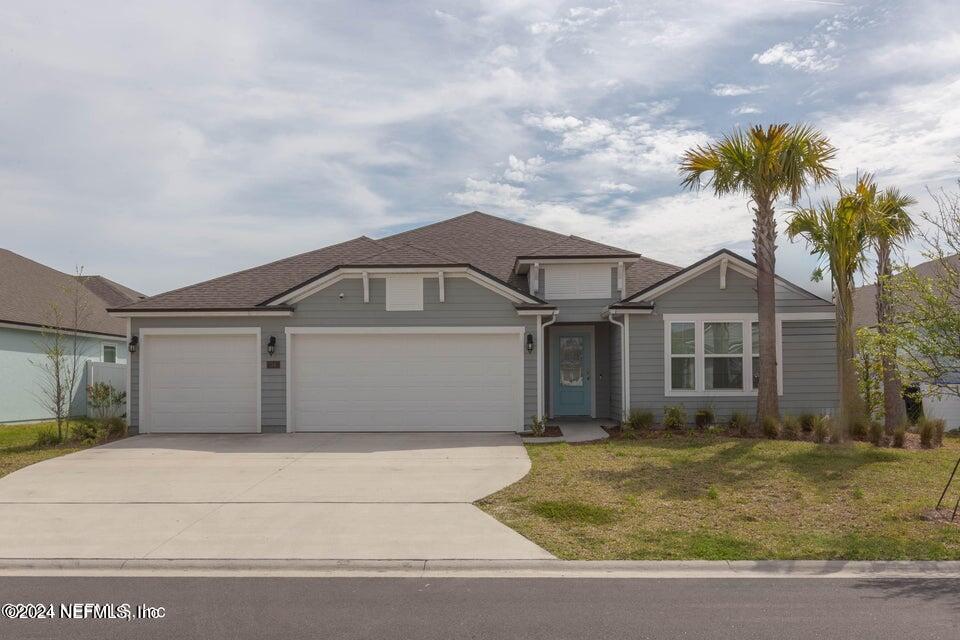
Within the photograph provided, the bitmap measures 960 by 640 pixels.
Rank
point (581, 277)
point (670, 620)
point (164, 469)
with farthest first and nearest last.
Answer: point (581, 277), point (164, 469), point (670, 620)

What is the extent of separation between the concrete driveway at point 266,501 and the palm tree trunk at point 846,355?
5.92 meters

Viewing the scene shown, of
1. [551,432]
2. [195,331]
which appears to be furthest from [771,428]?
[195,331]

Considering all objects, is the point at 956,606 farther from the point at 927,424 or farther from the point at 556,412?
the point at 556,412

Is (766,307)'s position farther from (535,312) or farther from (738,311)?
(535,312)

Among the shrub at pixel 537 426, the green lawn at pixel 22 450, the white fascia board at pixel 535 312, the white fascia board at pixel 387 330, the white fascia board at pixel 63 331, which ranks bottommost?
the green lawn at pixel 22 450

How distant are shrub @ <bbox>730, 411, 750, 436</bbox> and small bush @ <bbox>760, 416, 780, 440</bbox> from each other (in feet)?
1.34

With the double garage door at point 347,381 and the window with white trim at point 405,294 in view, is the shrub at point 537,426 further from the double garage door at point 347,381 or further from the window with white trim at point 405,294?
the window with white trim at point 405,294

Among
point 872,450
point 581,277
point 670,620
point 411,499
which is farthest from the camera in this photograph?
point 581,277

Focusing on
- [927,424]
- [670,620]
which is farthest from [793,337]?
[670,620]

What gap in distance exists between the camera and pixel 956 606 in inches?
225

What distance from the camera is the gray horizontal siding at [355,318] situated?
1552cm

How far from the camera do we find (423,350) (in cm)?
1570

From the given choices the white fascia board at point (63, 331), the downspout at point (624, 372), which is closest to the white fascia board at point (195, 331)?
the white fascia board at point (63, 331)

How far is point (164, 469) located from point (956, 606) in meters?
10.3
